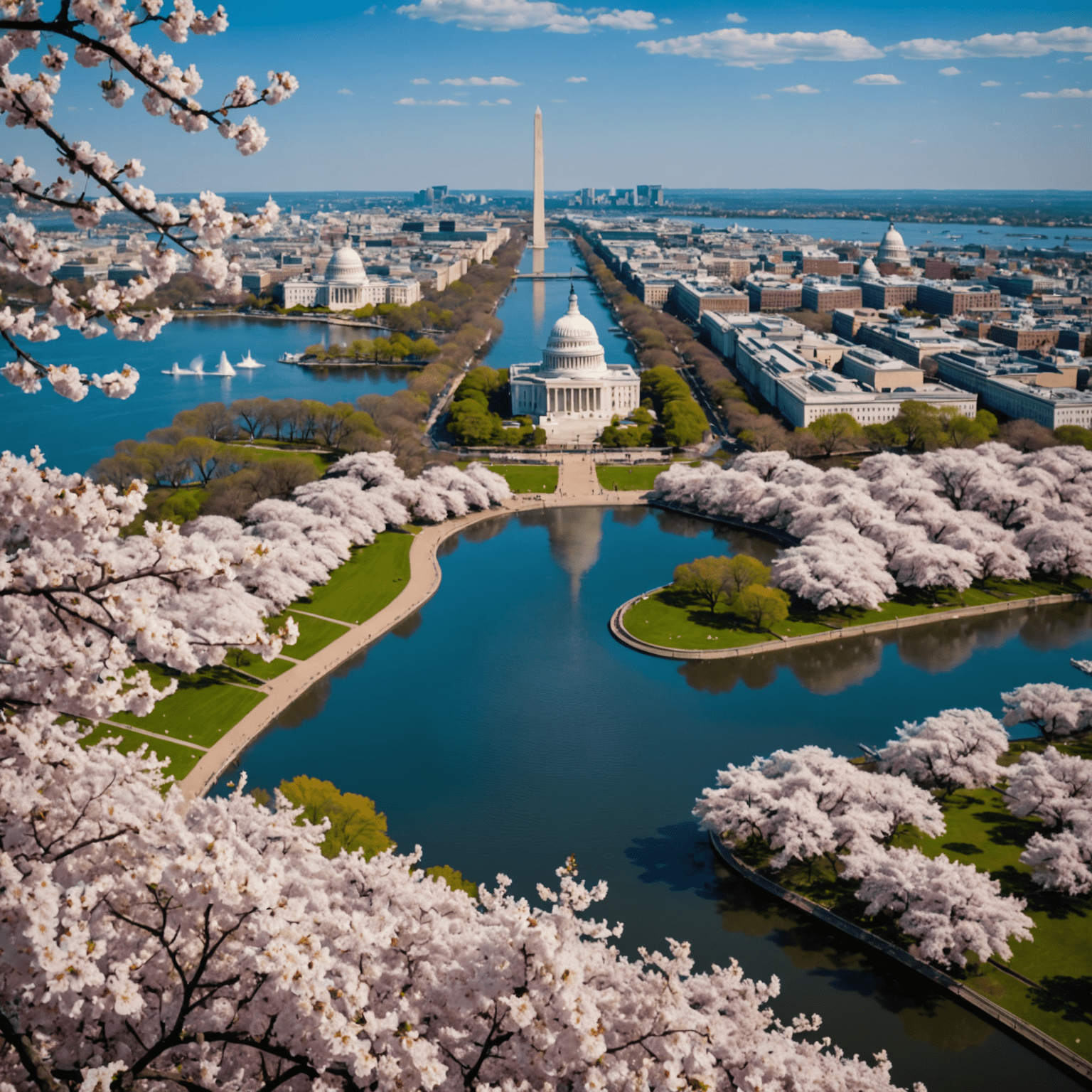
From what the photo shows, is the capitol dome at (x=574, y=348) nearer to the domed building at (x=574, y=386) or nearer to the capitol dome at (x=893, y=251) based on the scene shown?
the domed building at (x=574, y=386)

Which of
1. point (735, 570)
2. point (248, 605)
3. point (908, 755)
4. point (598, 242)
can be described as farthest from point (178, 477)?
point (598, 242)

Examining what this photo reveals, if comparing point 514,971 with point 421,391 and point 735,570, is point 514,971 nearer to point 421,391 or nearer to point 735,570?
point 735,570

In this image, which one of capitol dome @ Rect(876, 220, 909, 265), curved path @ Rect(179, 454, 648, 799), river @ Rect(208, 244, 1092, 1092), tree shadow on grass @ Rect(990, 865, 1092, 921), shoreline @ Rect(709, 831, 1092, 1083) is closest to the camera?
shoreline @ Rect(709, 831, 1092, 1083)

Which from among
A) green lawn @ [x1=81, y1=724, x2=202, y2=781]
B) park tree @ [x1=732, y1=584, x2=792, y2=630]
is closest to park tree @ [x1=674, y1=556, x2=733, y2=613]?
A: park tree @ [x1=732, y1=584, x2=792, y2=630]

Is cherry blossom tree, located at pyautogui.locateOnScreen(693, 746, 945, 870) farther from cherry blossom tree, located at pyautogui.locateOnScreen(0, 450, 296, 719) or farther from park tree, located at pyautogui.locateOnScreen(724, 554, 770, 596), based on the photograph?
cherry blossom tree, located at pyautogui.locateOnScreen(0, 450, 296, 719)

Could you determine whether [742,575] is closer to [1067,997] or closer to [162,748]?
[162,748]

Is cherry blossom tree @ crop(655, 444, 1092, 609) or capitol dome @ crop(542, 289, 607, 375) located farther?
capitol dome @ crop(542, 289, 607, 375)
